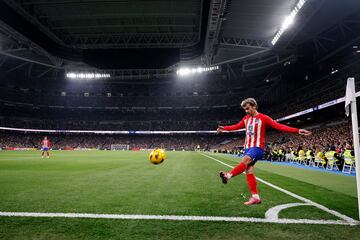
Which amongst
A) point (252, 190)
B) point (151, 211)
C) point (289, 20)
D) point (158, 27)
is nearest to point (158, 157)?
point (252, 190)

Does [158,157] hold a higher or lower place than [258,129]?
lower

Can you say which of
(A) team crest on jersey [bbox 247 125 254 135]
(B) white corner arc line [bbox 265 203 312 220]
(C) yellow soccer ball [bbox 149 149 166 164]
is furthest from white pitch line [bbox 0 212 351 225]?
(C) yellow soccer ball [bbox 149 149 166 164]

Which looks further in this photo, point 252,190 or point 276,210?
point 252,190

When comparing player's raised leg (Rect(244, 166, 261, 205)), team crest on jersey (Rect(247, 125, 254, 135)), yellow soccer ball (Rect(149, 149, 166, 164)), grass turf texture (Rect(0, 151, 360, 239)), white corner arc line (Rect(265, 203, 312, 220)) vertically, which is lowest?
grass turf texture (Rect(0, 151, 360, 239))

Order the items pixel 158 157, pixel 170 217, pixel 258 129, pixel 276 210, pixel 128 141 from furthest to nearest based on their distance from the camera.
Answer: pixel 128 141, pixel 158 157, pixel 258 129, pixel 276 210, pixel 170 217

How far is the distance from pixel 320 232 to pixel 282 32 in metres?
32.9

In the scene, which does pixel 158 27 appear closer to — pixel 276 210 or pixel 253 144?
pixel 253 144

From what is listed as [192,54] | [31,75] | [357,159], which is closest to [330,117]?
[192,54]

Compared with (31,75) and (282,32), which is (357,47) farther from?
(31,75)

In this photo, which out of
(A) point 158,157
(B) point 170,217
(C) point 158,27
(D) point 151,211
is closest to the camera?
(B) point 170,217

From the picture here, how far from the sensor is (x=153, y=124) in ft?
246

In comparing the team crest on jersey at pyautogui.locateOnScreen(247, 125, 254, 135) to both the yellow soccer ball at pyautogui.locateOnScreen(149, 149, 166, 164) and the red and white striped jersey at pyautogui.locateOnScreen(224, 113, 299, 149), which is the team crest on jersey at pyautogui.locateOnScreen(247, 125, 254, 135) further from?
the yellow soccer ball at pyautogui.locateOnScreen(149, 149, 166, 164)

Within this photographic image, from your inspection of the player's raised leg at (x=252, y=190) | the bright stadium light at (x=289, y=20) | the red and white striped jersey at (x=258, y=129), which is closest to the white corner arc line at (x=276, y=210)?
the player's raised leg at (x=252, y=190)

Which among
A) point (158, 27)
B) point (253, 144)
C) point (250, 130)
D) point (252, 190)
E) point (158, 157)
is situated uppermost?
point (158, 27)
